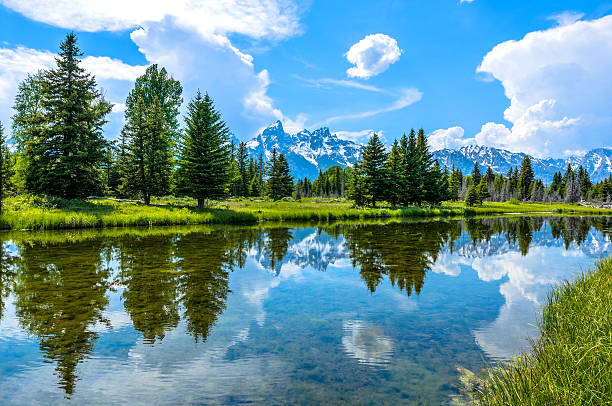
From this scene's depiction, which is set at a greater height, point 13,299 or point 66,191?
point 66,191

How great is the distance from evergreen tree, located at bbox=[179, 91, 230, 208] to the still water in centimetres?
2083

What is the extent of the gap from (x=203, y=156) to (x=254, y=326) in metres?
31.6

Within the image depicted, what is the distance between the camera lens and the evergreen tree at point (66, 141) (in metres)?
27.7

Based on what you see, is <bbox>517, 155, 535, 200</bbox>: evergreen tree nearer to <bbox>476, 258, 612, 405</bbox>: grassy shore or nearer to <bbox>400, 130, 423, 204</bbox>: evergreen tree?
<bbox>400, 130, 423, 204</bbox>: evergreen tree

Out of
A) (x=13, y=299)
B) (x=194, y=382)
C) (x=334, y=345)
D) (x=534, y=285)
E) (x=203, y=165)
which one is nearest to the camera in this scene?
(x=194, y=382)

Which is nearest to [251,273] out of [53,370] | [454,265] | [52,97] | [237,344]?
[237,344]

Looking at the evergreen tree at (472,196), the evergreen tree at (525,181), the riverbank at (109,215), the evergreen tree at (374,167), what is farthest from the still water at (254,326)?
the evergreen tree at (525,181)

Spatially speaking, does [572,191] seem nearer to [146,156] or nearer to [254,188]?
[254,188]

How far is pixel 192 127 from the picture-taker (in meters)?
34.8

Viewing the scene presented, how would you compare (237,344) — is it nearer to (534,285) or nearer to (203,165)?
(534,285)

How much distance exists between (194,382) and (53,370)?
2.19 metres

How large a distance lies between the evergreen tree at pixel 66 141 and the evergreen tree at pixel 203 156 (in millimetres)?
7929

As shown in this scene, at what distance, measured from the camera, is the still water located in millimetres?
4305

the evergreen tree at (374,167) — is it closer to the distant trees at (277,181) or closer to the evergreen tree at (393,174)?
the evergreen tree at (393,174)
